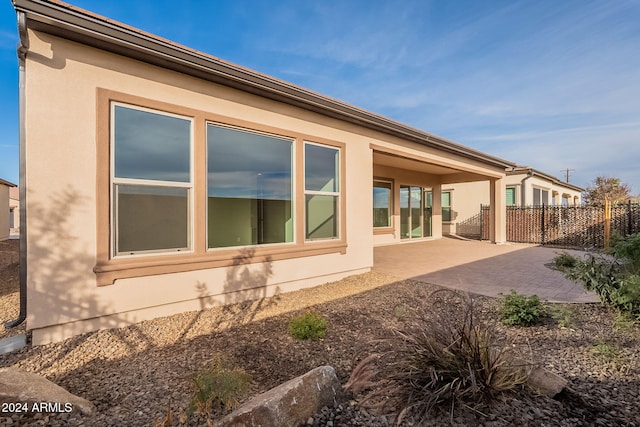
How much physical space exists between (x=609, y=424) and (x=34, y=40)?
20.1 ft

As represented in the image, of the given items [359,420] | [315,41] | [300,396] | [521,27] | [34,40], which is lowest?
[359,420]

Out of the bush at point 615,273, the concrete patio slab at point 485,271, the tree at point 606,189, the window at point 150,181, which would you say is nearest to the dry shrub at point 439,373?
the concrete patio slab at point 485,271

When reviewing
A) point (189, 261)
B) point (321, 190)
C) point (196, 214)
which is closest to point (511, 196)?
point (321, 190)

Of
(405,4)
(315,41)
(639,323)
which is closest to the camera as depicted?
(639,323)

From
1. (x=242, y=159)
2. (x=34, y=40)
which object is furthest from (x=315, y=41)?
(x=34, y=40)

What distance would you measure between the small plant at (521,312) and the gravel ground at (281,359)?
0.45ft

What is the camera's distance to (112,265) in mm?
3775

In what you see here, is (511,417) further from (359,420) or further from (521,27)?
(521,27)

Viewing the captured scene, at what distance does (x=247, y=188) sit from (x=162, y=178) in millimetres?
1521

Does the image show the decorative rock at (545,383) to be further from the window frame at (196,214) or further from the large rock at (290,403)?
the window frame at (196,214)

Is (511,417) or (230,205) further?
(230,205)

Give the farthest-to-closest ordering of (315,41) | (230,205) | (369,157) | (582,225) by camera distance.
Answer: (582,225) < (315,41) < (369,157) < (230,205)

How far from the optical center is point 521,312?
12.8ft

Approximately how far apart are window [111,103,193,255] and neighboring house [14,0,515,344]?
0.05ft
